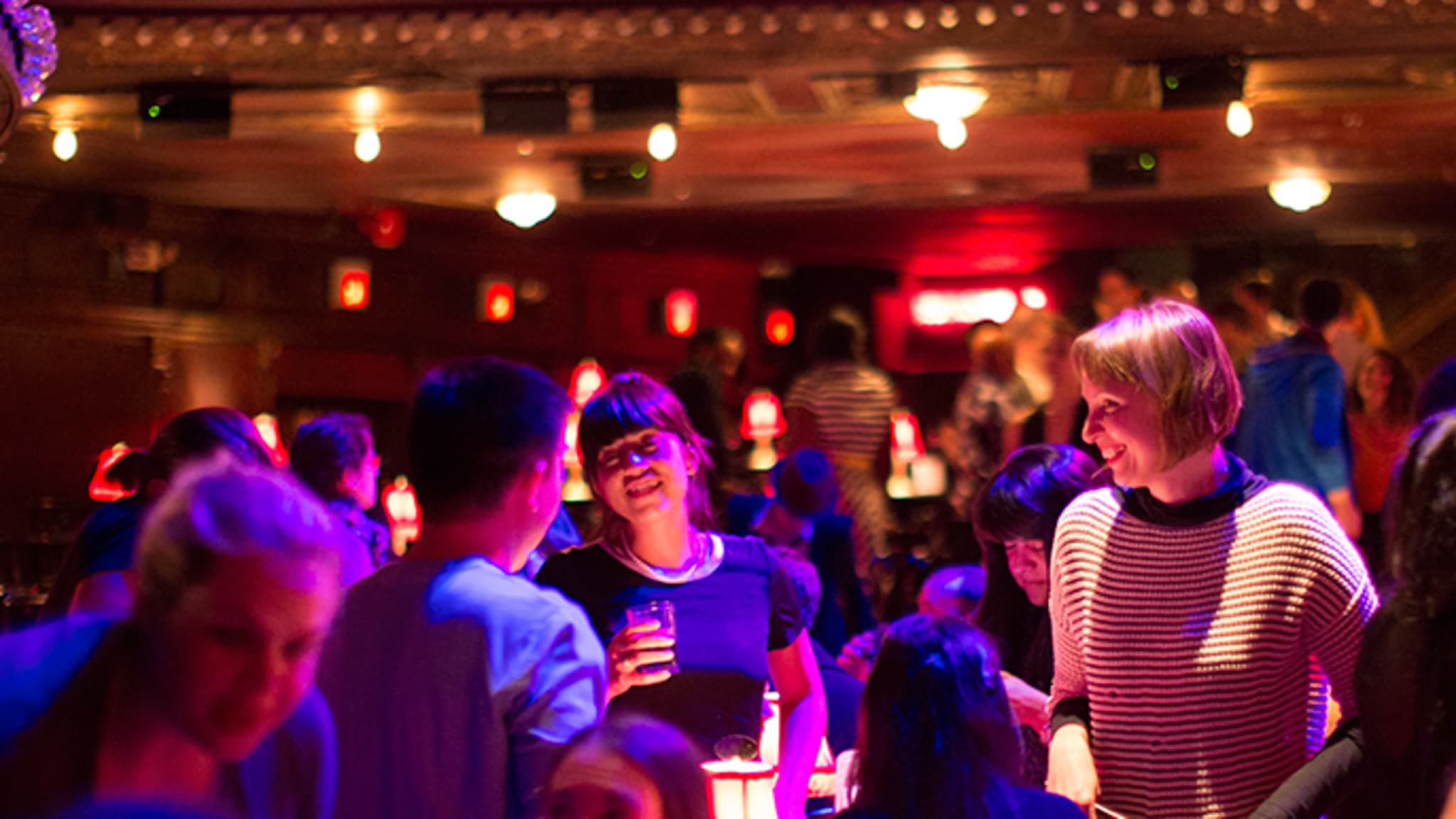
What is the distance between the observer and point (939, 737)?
1.60 m

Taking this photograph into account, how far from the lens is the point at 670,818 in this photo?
129 centimetres

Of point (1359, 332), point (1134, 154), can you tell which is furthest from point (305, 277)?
point (1359, 332)

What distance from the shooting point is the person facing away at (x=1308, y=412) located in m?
5.29

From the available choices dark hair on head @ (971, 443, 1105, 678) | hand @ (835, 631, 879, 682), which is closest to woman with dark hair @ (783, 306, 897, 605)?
hand @ (835, 631, 879, 682)

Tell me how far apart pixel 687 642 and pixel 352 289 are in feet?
25.9

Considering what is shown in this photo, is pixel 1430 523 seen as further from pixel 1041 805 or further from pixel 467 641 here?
pixel 467 641

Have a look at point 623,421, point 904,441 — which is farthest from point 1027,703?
point 904,441

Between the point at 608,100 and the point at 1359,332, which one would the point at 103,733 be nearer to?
the point at 608,100

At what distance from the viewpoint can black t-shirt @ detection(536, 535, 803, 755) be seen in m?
2.48

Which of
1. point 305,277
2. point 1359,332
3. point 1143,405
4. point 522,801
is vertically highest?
point 305,277

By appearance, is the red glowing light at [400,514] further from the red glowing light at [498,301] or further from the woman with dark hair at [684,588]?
the woman with dark hair at [684,588]

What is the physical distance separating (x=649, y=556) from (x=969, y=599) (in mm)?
1328

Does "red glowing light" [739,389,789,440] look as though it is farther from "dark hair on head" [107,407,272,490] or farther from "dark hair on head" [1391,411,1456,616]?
"dark hair on head" [1391,411,1456,616]

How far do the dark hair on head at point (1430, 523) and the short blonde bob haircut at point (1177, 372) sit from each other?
44cm
